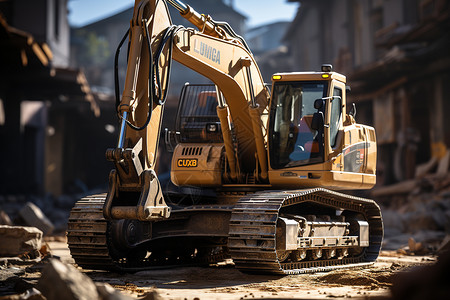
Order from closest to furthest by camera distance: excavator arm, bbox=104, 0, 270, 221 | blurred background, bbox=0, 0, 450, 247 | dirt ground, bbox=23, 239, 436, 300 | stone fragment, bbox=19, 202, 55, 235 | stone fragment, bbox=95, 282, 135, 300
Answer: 1. stone fragment, bbox=95, 282, 135, 300
2. dirt ground, bbox=23, 239, 436, 300
3. excavator arm, bbox=104, 0, 270, 221
4. stone fragment, bbox=19, 202, 55, 235
5. blurred background, bbox=0, 0, 450, 247

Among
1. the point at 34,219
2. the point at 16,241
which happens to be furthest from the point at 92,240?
the point at 34,219

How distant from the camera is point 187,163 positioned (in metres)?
10.9

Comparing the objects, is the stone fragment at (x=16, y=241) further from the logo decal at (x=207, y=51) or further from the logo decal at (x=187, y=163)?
the logo decal at (x=207, y=51)

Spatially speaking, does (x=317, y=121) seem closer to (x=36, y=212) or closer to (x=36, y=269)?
(x=36, y=269)

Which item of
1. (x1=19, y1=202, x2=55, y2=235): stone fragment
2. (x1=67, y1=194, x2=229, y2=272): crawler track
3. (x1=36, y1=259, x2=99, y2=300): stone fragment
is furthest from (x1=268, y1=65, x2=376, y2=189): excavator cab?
(x1=19, y1=202, x2=55, y2=235): stone fragment

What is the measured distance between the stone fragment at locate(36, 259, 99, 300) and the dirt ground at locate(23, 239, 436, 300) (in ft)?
5.40

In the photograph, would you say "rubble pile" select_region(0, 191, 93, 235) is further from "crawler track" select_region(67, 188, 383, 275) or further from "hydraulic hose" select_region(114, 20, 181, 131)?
"hydraulic hose" select_region(114, 20, 181, 131)

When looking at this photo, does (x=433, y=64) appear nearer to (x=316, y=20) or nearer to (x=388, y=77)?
(x=388, y=77)

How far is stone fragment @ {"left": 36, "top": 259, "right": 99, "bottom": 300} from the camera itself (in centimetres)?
541

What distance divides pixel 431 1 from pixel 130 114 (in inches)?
628

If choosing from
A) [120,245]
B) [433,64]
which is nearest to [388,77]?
[433,64]

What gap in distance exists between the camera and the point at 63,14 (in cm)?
3456

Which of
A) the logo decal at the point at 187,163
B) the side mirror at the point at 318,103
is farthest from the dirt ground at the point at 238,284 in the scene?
the side mirror at the point at 318,103

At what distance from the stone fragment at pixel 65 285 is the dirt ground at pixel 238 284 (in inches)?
64.8
